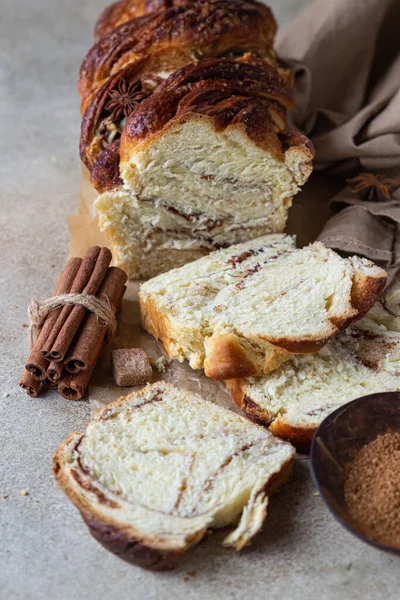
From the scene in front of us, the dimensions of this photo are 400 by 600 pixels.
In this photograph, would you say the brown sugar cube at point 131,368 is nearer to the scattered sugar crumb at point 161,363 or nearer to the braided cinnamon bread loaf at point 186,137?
the scattered sugar crumb at point 161,363

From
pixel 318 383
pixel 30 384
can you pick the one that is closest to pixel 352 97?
pixel 318 383

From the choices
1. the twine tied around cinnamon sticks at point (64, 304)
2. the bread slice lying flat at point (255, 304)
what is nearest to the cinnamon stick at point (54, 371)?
the twine tied around cinnamon sticks at point (64, 304)

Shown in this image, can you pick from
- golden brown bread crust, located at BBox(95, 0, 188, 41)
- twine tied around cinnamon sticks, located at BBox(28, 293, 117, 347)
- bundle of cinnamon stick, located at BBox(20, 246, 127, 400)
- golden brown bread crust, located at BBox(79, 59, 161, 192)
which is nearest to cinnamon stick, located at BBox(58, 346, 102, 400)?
bundle of cinnamon stick, located at BBox(20, 246, 127, 400)

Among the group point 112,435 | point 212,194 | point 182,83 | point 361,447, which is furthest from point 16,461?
point 182,83

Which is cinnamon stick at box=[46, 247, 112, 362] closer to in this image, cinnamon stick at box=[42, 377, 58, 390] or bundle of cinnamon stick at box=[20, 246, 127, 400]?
bundle of cinnamon stick at box=[20, 246, 127, 400]

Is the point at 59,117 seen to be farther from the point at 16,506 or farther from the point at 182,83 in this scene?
the point at 16,506

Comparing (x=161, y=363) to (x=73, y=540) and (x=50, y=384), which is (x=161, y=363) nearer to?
(x=50, y=384)
